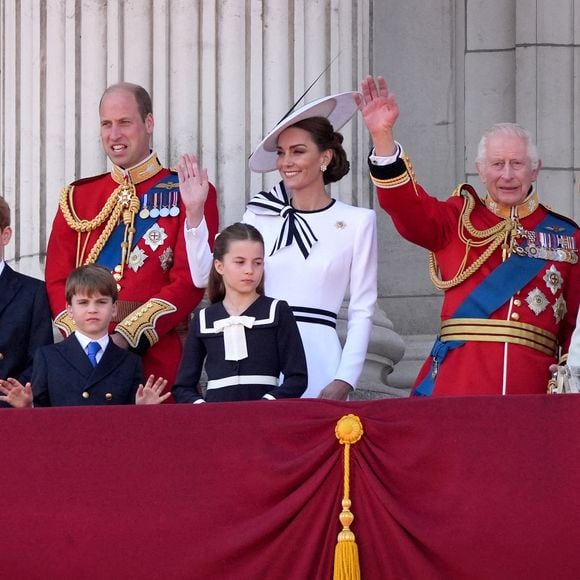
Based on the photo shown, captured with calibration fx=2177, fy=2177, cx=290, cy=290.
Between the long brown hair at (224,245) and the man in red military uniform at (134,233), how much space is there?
0.29m

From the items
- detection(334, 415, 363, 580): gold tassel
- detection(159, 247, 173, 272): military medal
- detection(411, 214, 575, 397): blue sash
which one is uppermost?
detection(159, 247, 173, 272): military medal

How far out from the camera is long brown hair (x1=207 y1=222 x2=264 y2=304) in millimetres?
6492

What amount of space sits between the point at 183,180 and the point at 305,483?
1431 millimetres

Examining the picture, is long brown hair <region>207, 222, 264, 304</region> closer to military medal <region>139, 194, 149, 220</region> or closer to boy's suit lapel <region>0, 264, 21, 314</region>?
military medal <region>139, 194, 149, 220</region>

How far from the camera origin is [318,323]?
675cm

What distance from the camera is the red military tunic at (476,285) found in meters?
6.65

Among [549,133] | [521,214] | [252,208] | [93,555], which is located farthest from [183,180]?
[549,133]

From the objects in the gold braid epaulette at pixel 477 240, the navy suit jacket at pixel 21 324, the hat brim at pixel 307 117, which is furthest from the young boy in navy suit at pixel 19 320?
the gold braid epaulette at pixel 477 240

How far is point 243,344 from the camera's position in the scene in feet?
20.8

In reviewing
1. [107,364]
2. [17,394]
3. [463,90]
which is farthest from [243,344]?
[463,90]

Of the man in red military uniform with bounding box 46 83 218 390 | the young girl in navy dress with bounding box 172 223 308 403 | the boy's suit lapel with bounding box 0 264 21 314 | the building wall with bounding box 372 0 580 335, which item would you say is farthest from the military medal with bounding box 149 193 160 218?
the building wall with bounding box 372 0 580 335

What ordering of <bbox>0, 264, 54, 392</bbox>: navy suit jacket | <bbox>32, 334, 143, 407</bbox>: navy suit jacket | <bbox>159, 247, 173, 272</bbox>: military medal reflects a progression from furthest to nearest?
1. <bbox>159, 247, 173, 272</bbox>: military medal
2. <bbox>0, 264, 54, 392</bbox>: navy suit jacket
3. <bbox>32, 334, 143, 407</bbox>: navy suit jacket

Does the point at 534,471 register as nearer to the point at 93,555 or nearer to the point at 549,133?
the point at 93,555

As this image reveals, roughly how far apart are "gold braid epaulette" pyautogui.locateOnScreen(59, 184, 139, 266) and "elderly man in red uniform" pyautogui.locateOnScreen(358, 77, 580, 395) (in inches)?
33.9
